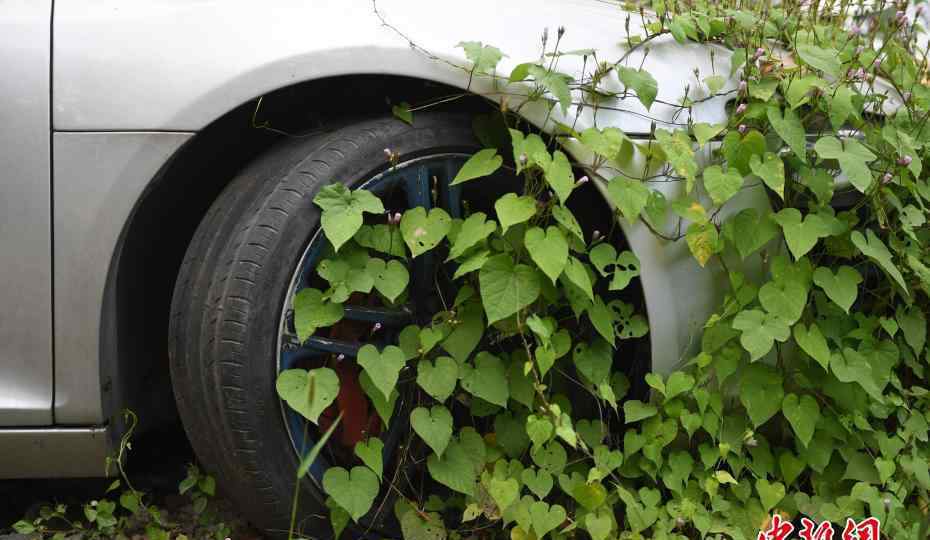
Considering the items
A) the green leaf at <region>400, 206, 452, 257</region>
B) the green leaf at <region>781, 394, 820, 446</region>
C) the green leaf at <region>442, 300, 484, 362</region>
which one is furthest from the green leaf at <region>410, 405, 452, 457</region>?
the green leaf at <region>781, 394, 820, 446</region>

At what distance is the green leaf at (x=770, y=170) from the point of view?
186 cm

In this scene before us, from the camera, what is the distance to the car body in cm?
170

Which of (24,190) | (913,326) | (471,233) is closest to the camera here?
(24,190)

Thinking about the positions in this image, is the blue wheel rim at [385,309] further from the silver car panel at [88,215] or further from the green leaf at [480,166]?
the silver car panel at [88,215]

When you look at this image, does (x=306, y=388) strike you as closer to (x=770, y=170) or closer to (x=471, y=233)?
(x=471, y=233)

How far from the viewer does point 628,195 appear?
1.83 m

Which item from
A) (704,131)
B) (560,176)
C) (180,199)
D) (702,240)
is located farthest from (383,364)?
(704,131)

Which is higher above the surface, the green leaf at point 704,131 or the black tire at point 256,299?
the green leaf at point 704,131

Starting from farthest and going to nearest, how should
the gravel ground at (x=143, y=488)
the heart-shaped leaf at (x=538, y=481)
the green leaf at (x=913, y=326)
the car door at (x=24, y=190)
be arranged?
the gravel ground at (x=143, y=488), the green leaf at (x=913, y=326), the heart-shaped leaf at (x=538, y=481), the car door at (x=24, y=190)

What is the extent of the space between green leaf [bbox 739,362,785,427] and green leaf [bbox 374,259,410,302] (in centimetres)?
82

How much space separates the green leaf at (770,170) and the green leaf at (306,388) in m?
0.99

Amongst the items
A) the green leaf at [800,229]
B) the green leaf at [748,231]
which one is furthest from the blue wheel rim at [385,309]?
the green leaf at [800,229]

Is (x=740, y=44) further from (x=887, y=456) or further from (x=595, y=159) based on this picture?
(x=887, y=456)

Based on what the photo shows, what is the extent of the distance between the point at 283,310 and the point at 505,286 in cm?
46
